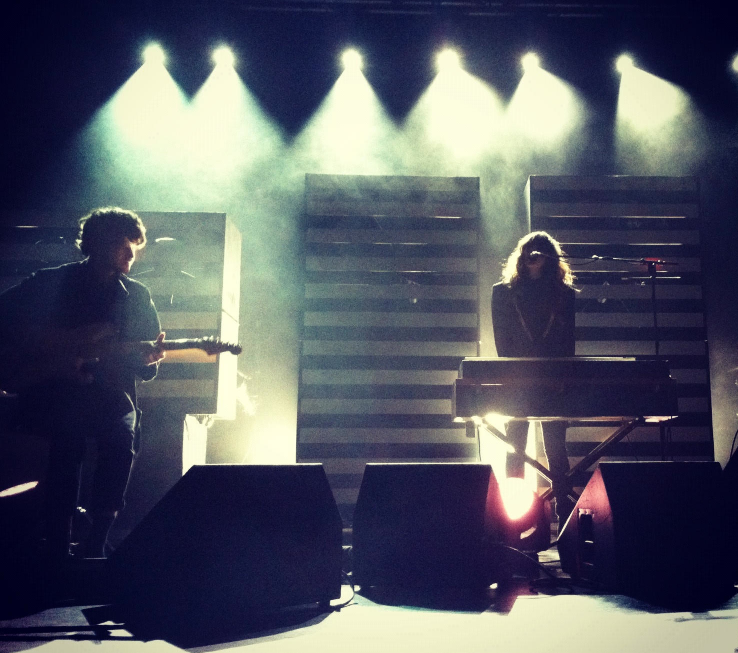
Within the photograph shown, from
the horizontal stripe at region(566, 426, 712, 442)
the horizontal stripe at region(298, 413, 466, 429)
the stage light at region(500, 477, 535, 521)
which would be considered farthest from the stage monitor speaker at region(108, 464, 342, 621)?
the horizontal stripe at region(566, 426, 712, 442)

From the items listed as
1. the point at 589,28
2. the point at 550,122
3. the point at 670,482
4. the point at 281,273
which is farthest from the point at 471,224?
the point at 670,482

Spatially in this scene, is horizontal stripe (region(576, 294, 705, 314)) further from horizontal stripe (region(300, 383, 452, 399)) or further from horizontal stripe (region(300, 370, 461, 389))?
horizontal stripe (region(300, 383, 452, 399))

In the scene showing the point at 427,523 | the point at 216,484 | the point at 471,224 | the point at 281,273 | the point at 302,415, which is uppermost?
the point at 471,224

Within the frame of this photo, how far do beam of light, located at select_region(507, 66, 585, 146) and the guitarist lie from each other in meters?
3.99

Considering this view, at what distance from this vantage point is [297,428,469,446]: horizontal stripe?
5176 millimetres

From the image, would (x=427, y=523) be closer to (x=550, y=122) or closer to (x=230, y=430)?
(x=230, y=430)

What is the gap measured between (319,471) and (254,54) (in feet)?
15.7

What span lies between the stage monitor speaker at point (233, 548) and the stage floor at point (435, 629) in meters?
0.10

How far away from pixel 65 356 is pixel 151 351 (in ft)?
1.09

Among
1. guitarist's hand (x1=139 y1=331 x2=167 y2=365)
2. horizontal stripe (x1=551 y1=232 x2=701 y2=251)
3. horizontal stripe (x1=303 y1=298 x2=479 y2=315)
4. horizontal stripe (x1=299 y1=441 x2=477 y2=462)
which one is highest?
horizontal stripe (x1=551 y1=232 x2=701 y2=251)

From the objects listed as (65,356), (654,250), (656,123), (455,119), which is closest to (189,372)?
(65,356)

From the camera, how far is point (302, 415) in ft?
17.1

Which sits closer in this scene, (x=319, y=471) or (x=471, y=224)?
(x=319, y=471)

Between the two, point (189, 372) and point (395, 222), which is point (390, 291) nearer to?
point (395, 222)
